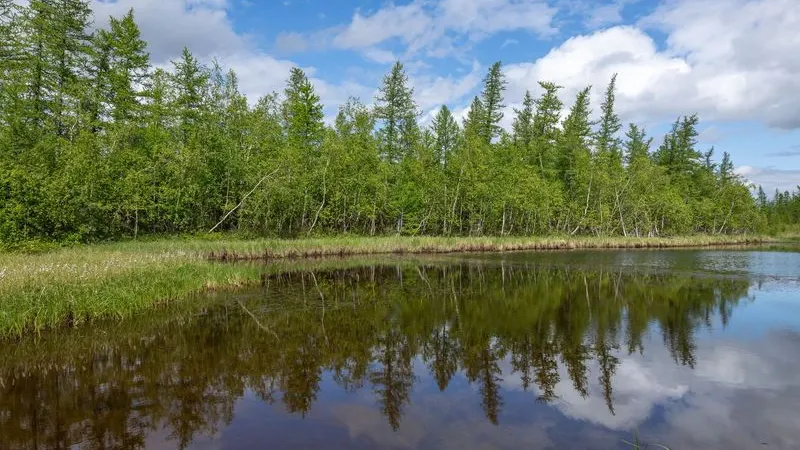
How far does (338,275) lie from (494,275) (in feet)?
27.5

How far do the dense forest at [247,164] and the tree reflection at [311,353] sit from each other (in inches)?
616

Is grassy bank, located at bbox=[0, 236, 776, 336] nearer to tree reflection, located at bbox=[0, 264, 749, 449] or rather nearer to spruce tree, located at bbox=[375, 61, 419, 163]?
tree reflection, located at bbox=[0, 264, 749, 449]

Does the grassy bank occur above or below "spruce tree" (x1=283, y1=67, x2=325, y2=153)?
below

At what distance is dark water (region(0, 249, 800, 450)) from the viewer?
22.5 feet

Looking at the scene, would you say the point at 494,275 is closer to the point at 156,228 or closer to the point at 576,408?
the point at 576,408

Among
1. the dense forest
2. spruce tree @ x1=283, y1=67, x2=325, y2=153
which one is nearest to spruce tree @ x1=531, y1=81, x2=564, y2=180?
the dense forest

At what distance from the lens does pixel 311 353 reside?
35.1ft

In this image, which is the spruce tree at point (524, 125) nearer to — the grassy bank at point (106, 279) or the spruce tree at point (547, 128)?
the spruce tree at point (547, 128)

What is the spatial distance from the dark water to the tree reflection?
1.9 inches

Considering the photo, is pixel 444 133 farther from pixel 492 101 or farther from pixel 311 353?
pixel 311 353

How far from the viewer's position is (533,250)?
41031mm

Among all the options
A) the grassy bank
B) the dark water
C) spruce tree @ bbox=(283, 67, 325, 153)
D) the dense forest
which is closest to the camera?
the dark water

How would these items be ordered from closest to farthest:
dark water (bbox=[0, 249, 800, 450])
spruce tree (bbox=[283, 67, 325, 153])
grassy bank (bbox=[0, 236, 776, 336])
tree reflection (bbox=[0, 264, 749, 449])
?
dark water (bbox=[0, 249, 800, 450]) < tree reflection (bbox=[0, 264, 749, 449]) < grassy bank (bbox=[0, 236, 776, 336]) < spruce tree (bbox=[283, 67, 325, 153])

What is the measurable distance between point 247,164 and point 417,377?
102 ft
